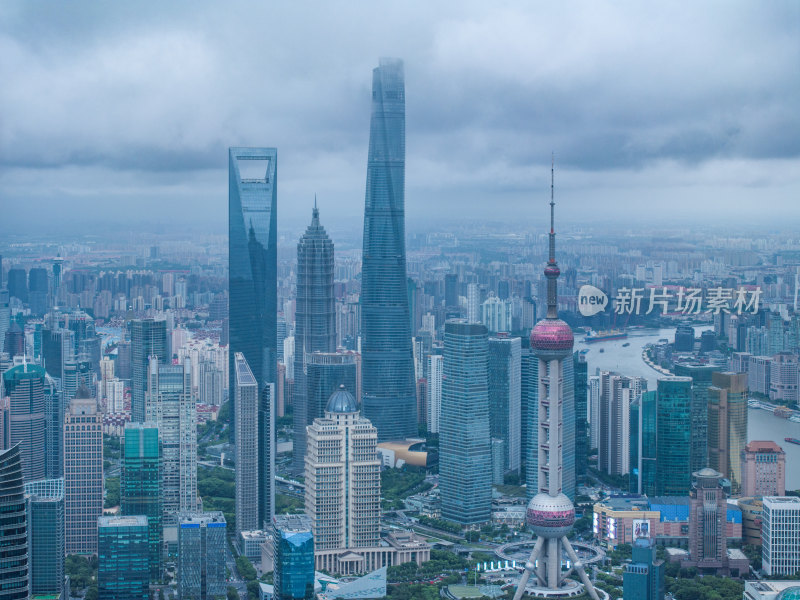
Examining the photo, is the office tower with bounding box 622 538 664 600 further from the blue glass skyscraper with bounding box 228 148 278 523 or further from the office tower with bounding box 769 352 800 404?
the blue glass skyscraper with bounding box 228 148 278 523

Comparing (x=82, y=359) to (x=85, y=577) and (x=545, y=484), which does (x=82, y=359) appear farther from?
(x=545, y=484)

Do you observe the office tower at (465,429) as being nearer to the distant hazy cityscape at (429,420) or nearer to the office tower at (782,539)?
the distant hazy cityscape at (429,420)

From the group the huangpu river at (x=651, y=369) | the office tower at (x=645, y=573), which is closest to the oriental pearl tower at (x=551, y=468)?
the huangpu river at (x=651, y=369)

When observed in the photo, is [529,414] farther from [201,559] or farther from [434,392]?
[201,559]

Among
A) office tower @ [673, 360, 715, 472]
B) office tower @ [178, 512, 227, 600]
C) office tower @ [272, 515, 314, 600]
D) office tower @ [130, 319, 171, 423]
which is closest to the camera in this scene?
office tower @ [272, 515, 314, 600]

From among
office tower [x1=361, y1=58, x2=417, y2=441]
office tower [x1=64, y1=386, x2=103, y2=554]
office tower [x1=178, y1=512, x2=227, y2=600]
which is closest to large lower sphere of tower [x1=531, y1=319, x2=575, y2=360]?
office tower [x1=178, y1=512, x2=227, y2=600]

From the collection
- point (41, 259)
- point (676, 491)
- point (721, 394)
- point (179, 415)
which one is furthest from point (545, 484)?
point (41, 259)

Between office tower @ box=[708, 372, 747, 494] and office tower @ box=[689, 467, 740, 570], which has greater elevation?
office tower @ box=[708, 372, 747, 494]
